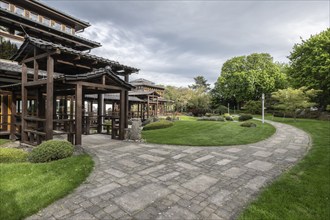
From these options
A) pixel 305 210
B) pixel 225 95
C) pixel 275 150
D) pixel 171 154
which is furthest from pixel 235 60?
pixel 305 210

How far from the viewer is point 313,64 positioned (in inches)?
895

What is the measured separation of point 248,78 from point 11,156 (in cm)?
3598

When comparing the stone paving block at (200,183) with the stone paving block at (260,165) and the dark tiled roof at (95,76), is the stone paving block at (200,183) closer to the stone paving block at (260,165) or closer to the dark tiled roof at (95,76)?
the stone paving block at (260,165)

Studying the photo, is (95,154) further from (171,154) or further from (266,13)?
(266,13)

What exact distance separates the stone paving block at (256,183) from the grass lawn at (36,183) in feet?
12.6

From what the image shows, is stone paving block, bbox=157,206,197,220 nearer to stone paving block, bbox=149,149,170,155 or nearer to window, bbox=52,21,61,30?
stone paving block, bbox=149,149,170,155

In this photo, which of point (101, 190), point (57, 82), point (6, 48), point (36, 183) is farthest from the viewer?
point (6, 48)

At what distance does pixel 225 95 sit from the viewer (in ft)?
128

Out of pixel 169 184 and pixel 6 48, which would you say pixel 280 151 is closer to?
pixel 169 184

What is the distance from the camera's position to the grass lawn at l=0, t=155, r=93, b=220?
317cm

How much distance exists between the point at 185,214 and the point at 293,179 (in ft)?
10.9

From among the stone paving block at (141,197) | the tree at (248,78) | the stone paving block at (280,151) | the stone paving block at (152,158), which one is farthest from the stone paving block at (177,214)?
A: the tree at (248,78)

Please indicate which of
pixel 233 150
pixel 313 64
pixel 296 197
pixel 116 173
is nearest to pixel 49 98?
pixel 116 173

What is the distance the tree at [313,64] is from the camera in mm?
21547
